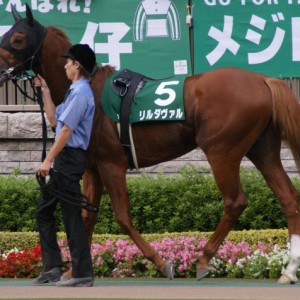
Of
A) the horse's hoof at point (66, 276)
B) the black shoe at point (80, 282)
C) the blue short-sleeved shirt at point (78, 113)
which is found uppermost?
the blue short-sleeved shirt at point (78, 113)

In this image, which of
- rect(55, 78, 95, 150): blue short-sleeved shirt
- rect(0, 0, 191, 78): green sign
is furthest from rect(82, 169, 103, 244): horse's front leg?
rect(0, 0, 191, 78): green sign

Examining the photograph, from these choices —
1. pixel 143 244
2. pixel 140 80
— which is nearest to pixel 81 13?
pixel 140 80

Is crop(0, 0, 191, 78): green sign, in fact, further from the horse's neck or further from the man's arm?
the man's arm

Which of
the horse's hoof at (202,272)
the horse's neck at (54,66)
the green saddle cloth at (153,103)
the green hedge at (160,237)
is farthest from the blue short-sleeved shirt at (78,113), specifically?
the green hedge at (160,237)

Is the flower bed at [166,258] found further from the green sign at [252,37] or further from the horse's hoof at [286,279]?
the green sign at [252,37]

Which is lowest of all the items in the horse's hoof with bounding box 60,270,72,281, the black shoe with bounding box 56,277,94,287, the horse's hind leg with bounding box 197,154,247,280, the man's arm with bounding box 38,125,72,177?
the horse's hoof with bounding box 60,270,72,281

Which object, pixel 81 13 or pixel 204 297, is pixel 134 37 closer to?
pixel 81 13

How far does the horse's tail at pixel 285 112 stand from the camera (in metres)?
9.05

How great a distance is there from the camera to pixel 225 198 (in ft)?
30.0

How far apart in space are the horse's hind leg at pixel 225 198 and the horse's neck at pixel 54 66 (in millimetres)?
1421

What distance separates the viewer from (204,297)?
801 centimetres

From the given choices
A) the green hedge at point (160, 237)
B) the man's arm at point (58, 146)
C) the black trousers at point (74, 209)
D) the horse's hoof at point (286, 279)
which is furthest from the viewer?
the green hedge at point (160, 237)

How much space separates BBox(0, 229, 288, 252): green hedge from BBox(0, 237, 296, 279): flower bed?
0.86 feet

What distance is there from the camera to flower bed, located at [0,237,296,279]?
9.94 metres
